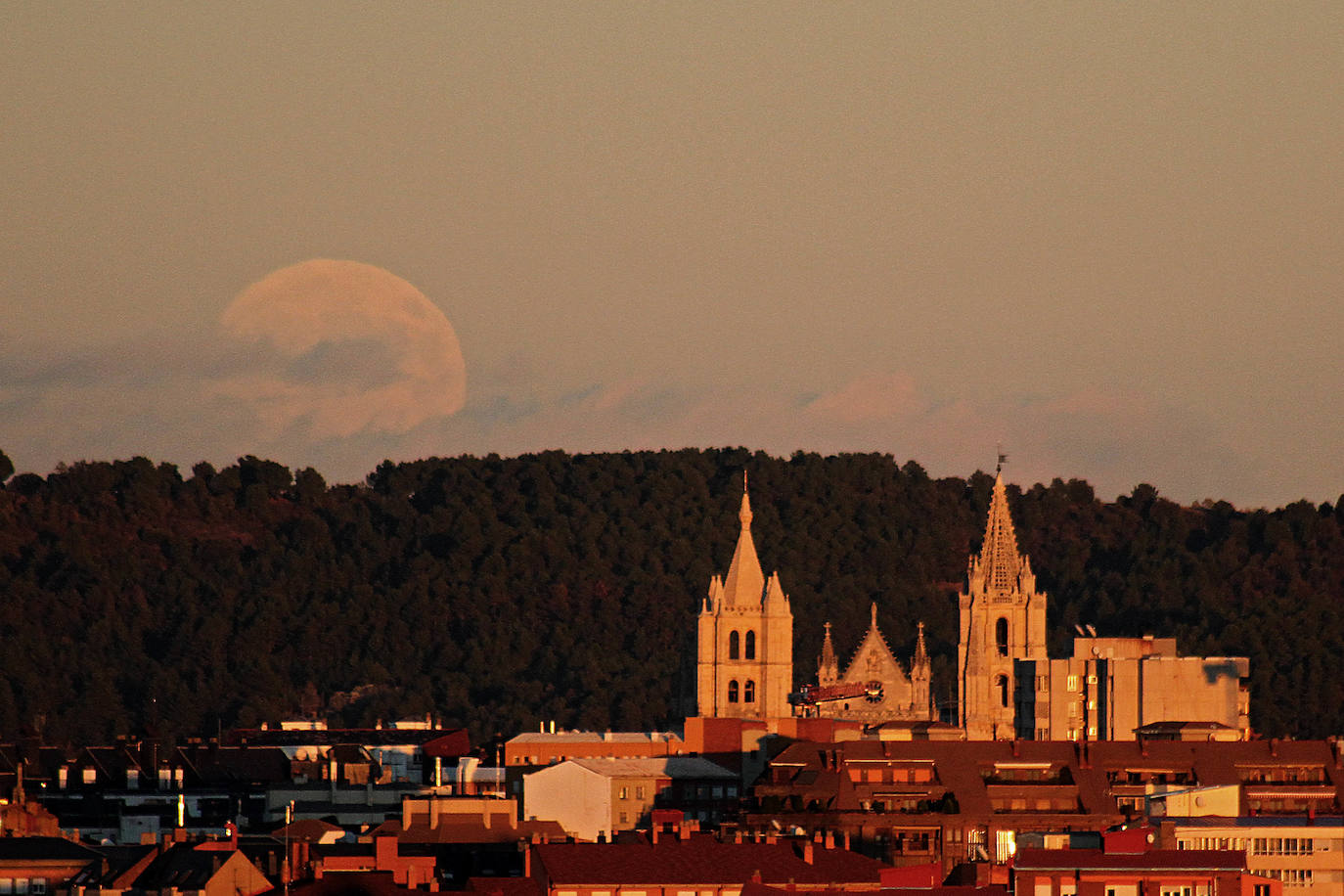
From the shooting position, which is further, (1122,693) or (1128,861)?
(1122,693)

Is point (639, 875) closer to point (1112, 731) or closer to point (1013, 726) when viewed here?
point (1112, 731)

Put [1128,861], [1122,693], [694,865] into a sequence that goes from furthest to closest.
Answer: [1122,693], [694,865], [1128,861]

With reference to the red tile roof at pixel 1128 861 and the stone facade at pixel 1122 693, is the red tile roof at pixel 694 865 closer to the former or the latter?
the red tile roof at pixel 1128 861

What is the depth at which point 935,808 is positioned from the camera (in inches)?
4262

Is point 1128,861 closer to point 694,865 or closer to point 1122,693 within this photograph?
point 694,865

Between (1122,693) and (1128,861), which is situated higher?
(1122,693)

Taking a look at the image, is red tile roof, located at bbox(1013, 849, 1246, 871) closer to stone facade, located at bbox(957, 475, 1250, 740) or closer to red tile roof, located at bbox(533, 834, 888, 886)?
red tile roof, located at bbox(533, 834, 888, 886)

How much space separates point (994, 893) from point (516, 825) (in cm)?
3542

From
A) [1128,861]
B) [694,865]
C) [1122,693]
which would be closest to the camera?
[1128,861]

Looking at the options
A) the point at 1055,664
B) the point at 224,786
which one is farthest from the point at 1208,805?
the point at 1055,664

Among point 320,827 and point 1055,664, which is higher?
point 1055,664

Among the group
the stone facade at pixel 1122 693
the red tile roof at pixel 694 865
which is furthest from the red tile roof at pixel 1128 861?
the stone facade at pixel 1122 693

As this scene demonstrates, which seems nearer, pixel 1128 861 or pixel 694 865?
pixel 1128 861

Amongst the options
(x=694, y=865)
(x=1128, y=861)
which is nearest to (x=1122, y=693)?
(x=694, y=865)
